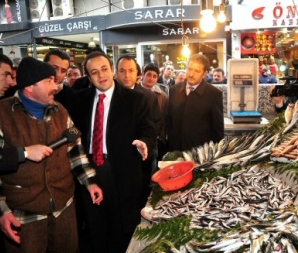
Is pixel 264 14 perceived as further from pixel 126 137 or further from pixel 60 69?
pixel 126 137

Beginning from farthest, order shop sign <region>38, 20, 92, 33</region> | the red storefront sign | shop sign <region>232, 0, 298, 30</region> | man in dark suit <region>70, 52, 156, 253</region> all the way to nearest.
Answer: shop sign <region>38, 20, 92, 33</region>, the red storefront sign, shop sign <region>232, 0, 298, 30</region>, man in dark suit <region>70, 52, 156, 253</region>

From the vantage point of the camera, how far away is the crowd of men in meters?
2.45

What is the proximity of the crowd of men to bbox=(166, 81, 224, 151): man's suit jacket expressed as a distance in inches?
0.5

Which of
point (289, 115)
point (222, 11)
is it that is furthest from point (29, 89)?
point (222, 11)

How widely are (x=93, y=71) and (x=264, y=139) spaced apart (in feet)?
5.92

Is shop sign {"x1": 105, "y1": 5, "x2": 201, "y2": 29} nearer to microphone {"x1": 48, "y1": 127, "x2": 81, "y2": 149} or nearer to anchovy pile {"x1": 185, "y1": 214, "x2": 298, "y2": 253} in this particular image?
microphone {"x1": 48, "y1": 127, "x2": 81, "y2": 149}

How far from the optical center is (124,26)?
1542cm

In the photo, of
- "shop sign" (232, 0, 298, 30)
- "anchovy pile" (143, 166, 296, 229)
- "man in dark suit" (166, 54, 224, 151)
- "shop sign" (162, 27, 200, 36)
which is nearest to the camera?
"anchovy pile" (143, 166, 296, 229)

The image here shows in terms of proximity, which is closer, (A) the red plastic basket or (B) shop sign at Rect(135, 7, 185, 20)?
(A) the red plastic basket

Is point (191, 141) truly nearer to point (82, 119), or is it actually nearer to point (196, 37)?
point (82, 119)

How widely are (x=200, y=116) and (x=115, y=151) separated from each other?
59.5 inches

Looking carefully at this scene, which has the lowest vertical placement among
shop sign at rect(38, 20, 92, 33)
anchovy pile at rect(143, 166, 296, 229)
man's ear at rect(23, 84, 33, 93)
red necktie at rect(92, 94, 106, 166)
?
anchovy pile at rect(143, 166, 296, 229)

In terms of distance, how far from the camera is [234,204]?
227 cm

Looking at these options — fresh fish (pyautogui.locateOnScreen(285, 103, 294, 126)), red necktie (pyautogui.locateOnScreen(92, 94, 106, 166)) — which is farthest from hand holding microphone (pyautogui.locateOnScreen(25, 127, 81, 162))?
fresh fish (pyautogui.locateOnScreen(285, 103, 294, 126))
